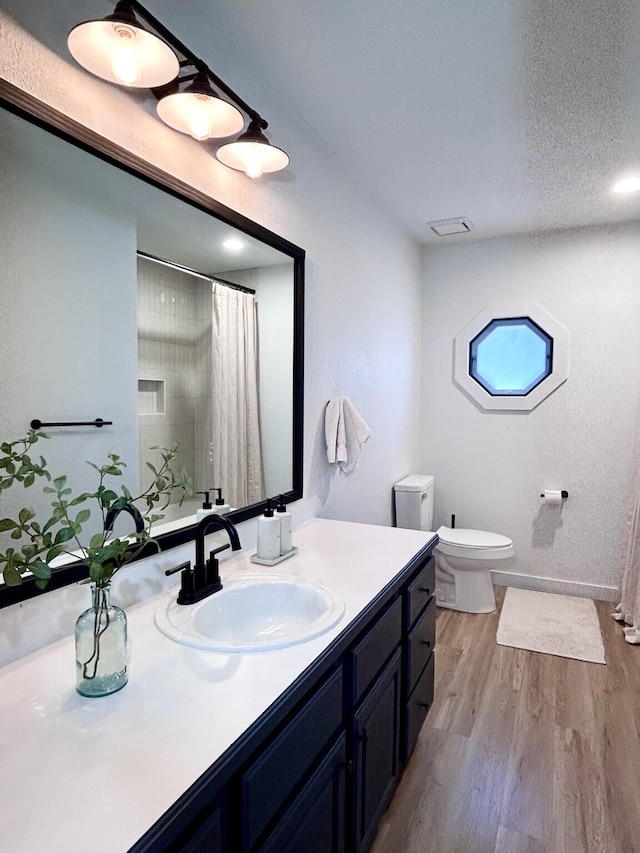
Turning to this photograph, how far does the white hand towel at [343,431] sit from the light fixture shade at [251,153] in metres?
1.07

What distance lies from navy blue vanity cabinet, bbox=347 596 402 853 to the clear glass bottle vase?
57 cm

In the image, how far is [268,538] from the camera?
5.56 feet

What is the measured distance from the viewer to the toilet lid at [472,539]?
3.20 metres

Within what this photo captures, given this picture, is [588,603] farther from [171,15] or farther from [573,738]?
[171,15]

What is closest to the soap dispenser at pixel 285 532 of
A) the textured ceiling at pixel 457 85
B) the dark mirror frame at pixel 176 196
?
the dark mirror frame at pixel 176 196

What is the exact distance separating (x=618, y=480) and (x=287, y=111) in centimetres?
297

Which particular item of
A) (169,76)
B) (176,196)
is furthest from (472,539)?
(169,76)

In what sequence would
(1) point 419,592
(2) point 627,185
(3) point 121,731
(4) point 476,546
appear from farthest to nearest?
(4) point 476,546, (2) point 627,185, (1) point 419,592, (3) point 121,731

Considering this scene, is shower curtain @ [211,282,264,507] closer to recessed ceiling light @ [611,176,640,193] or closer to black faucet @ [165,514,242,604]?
black faucet @ [165,514,242,604]

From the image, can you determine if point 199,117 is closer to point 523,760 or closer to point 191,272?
point 191,272

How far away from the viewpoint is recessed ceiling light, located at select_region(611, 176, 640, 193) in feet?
8.60

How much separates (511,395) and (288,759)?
312 cm

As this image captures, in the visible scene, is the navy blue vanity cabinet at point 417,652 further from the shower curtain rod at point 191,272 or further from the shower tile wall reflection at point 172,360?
the shower curtain rod at point 191,272

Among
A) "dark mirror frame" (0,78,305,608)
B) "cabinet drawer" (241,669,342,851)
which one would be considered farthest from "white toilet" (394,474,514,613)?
"cabinet drawer" (241,669,342,851)
